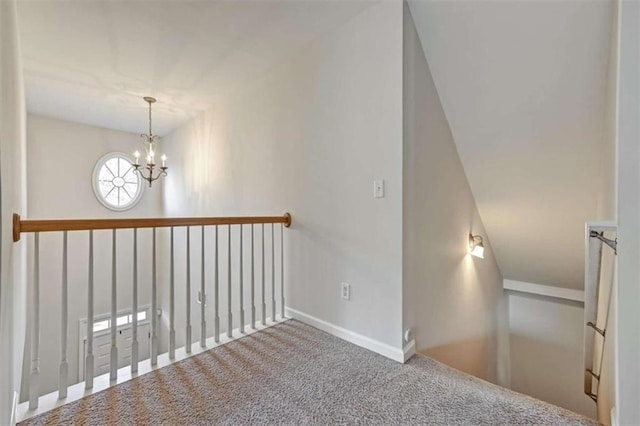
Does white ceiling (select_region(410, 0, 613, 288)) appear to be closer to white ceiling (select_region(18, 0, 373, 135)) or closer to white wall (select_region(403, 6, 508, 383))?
white wall (select_region(403, 6, 508, 383))

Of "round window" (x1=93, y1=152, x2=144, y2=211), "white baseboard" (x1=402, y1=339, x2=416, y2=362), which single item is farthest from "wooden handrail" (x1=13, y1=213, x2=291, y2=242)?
"round window" (x1=93, y1=152, x2=144, y2=211)

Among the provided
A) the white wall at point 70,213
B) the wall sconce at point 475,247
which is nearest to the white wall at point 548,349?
the wall sconce at point 475,247

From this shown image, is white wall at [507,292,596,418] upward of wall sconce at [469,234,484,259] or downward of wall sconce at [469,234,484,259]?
downward

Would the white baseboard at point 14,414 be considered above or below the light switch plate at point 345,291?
below

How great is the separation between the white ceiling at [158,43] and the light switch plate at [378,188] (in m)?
1.18

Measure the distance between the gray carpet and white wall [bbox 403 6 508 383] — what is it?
0.39m

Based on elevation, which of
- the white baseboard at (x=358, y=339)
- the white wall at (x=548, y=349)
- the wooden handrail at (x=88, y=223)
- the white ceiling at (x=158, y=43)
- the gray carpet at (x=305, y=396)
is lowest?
the white wall at (x=548, y=349)

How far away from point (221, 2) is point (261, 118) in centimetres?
109

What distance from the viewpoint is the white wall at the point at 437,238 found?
6.17 ft

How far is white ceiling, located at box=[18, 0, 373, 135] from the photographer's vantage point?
6.29 feet

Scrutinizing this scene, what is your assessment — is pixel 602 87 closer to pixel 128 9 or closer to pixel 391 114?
pixel 391 114

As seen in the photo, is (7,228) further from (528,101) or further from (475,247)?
(475,247)

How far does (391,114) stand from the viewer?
1826 mm

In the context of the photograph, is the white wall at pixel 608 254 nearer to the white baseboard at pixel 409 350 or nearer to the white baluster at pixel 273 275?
the white baseboard at pixel 409 350
